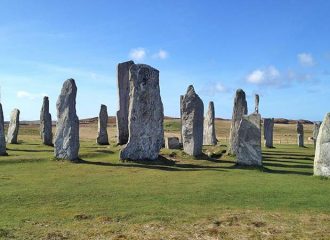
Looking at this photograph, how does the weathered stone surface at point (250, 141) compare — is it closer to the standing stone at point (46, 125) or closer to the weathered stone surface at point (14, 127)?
the standing stone at point (46, 125)

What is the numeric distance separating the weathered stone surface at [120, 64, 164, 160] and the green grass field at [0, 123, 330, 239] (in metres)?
1.12

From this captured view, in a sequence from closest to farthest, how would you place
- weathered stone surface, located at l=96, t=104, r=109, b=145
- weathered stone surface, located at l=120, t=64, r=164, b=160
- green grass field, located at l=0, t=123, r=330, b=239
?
green grass field, located at l=0, t=123, r=330, b=239 < weathered stone surface, located at l=120, t=64, r=164, b=160 < weathered stone surface, located at l=96, t=104, r=109, b=145

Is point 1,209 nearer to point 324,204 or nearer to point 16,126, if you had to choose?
point 324,204

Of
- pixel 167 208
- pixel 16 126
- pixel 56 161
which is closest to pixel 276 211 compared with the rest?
pixel 167 208

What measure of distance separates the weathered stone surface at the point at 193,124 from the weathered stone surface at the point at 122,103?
8436 mm

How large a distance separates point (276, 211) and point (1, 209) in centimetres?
878

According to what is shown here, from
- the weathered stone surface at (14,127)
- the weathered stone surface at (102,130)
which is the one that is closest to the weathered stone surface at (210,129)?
the weathered stone surface at (102,130)

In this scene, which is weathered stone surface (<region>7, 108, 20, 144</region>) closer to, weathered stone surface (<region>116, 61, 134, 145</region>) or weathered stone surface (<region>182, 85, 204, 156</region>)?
weathered stone surface (<region>116, 61, 134, 145</region>)

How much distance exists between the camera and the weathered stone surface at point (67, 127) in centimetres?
2739

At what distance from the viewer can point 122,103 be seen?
1571 inches

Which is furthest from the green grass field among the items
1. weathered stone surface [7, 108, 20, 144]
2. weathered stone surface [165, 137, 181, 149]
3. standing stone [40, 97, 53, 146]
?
weathered stone surface [7, 108, 20, 144]

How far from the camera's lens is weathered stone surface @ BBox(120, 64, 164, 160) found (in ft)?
91.1

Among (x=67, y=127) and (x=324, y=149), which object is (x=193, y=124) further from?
(x=324, y=149)

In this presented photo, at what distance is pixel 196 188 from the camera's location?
19344mm
